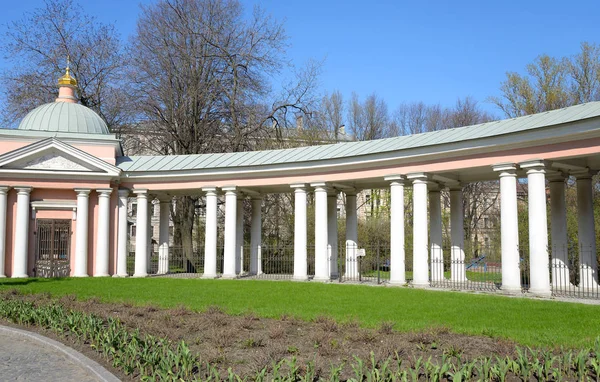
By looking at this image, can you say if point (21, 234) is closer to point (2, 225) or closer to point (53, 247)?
point (2, 225)

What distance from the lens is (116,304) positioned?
55.9ft

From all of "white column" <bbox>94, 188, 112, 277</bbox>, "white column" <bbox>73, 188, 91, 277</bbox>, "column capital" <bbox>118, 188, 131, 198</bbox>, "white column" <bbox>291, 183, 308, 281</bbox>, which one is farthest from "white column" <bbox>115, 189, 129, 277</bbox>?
"white column" <bbox>291, 183, 308, 281</bbox>

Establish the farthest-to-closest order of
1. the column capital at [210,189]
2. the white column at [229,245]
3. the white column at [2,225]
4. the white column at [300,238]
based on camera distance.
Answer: the column capital at [210,189] < the white column at [229,245] < the white column at [2,225] < the white column at [300,238]

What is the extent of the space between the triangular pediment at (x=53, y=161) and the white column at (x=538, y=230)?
1895cm

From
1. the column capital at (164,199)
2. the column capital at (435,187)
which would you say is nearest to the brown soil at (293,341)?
the column capital at (435,187)

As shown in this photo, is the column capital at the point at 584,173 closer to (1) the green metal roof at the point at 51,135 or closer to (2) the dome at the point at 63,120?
(1) the green metal roof at the point at 51,135

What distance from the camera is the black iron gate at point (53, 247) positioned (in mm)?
29734

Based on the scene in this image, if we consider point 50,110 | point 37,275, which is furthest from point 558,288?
point 50,110

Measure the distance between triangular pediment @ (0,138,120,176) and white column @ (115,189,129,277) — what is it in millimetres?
1757

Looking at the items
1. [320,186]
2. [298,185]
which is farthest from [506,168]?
[298,185]

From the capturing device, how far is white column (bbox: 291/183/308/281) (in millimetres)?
28328

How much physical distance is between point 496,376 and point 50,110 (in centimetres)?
3004

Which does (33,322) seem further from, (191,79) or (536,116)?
(191,79)

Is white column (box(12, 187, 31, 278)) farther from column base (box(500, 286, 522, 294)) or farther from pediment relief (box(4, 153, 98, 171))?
column base (box(500, 286, 522, 294))
